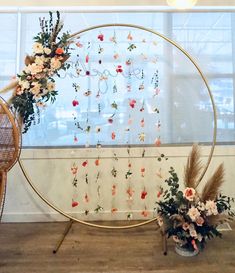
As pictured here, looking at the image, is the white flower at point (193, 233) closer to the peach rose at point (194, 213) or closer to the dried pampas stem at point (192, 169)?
the peach rose at point (194, 213)

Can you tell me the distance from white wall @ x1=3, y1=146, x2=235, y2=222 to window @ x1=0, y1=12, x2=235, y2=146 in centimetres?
14

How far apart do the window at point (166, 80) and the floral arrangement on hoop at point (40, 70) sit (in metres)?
0.56

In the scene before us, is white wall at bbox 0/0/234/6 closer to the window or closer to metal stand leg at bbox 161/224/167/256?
the window

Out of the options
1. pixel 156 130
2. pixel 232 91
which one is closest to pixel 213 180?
pixel 156 130

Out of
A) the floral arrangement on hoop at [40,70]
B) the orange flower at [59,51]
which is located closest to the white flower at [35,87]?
the floral arrangement on hoop at [40,70]

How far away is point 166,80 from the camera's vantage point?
285cm

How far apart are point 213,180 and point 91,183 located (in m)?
1.26

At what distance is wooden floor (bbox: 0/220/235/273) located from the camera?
203cm

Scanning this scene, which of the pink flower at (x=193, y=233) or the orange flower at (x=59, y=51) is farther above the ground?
the orange flower at (x=59, y=51)

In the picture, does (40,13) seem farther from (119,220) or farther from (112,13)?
Result: (119,220)

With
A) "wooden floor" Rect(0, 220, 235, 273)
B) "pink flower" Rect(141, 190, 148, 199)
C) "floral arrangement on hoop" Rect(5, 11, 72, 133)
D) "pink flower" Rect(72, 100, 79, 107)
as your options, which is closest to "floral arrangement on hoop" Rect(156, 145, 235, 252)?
"wooden floor" Rect(0, 220, 235, 273)

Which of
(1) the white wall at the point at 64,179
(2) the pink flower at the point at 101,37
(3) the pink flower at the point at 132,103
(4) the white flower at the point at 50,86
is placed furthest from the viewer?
(1) the white wall at the point at 64,179

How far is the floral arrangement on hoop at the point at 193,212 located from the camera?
2113 mm

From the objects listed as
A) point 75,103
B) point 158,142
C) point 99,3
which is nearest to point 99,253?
point 158,142
